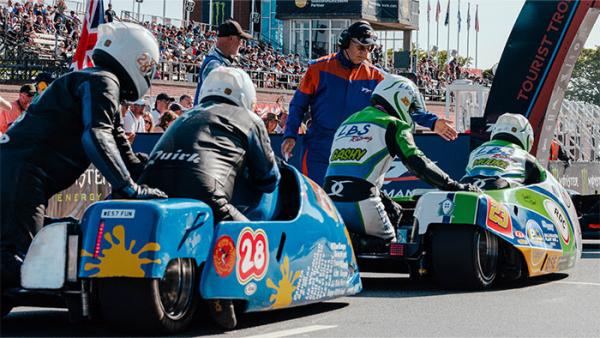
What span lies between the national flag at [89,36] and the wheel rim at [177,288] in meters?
7.26

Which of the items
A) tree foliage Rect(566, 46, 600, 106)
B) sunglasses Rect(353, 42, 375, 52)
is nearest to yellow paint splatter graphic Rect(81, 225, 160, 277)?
sunglasses Rect(353, 42, 375, 52)

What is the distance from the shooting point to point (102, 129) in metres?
6.41

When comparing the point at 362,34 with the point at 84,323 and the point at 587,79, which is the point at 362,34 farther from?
the point at 587,79

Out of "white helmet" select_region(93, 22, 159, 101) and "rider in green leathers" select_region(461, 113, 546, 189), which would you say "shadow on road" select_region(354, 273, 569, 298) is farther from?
"white helmet" select_region(93, 22, 159, 101)

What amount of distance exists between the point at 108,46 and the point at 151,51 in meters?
0.26

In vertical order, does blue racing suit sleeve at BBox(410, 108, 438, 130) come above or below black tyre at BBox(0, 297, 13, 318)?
above

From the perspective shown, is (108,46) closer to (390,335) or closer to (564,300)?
(390,335)

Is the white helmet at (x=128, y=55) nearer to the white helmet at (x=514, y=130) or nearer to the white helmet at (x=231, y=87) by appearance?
the white helmet at (x=231, y=87)

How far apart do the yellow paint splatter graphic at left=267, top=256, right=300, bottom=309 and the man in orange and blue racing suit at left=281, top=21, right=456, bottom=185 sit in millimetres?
3342

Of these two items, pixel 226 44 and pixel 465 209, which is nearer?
pixel 465 209

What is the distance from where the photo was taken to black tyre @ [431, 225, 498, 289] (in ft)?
29.4

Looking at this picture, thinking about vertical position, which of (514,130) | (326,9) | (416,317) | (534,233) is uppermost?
(326,9)

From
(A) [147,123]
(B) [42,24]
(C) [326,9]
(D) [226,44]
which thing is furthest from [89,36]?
(C) [326,9]

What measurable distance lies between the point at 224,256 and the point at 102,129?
948 mm
